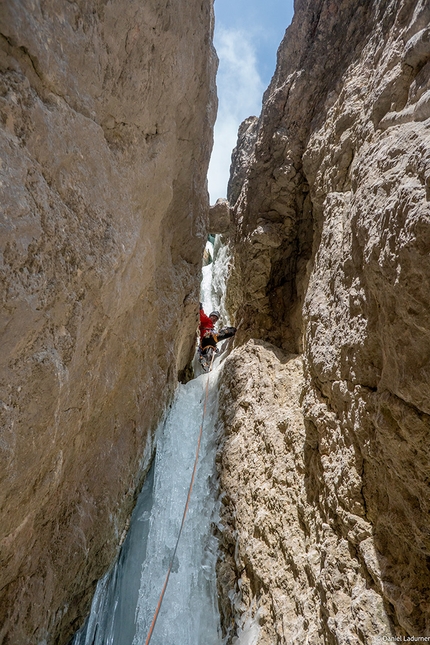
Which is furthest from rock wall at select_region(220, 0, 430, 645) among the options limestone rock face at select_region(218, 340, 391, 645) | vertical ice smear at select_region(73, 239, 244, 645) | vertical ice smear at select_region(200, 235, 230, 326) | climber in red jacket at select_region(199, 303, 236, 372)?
vertical ice smear at select_region(200, 235, 230, 326)

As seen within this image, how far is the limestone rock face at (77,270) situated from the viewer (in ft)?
4.76

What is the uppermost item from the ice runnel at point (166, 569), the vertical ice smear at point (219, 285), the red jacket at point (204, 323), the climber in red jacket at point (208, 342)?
the vertical ice smear at point (219, 285)

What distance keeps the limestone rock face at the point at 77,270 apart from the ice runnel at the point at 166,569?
0.22 meters

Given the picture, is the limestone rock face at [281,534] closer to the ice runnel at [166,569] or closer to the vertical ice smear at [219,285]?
the ice runnel at [166,569]

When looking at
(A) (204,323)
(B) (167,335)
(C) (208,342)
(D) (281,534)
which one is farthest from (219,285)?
(D) (281,534)

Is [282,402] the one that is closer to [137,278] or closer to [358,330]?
[358,330]

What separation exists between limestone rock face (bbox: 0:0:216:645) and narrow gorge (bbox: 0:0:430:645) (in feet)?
0.04

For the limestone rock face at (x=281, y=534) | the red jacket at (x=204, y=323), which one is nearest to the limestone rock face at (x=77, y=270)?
the limestone rock face at (x=281, y=534)

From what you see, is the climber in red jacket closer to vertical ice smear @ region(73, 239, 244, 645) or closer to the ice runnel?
vertical ice smear @ region(73, 239, 244, 645)

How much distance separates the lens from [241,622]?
90.1 inches

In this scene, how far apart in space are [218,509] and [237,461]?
42 centimetres

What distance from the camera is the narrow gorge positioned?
1450mm

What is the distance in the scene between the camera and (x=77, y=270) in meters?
1.80

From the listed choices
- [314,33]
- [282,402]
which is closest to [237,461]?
[282,402]
